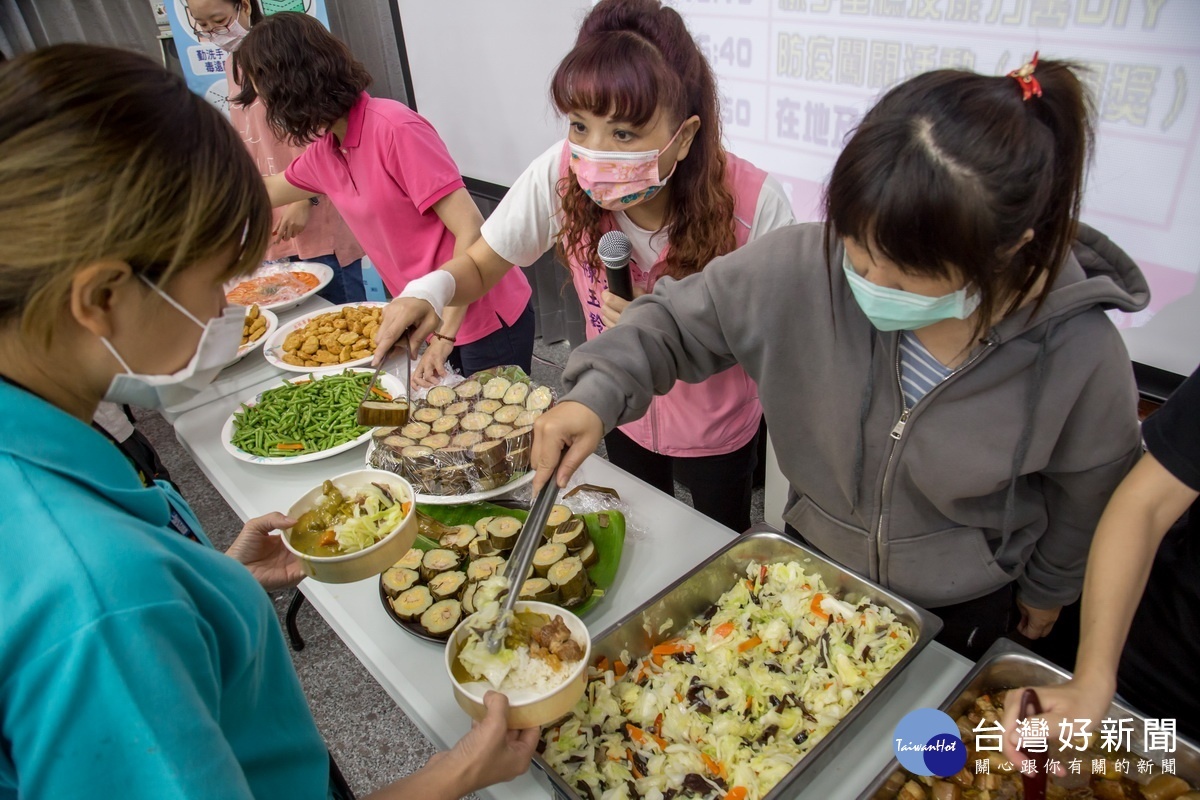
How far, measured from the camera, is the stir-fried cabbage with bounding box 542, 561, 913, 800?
116 cm

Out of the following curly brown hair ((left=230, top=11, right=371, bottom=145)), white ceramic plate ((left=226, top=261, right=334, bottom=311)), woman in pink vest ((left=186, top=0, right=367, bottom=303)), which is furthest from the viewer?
woman in pink vest ((left=186, top=0, right=367, bottom=303))

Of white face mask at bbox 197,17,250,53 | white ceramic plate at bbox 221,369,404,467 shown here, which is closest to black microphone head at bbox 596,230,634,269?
white ceramic plate at bbox 221,369,404,467

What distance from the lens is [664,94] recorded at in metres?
1.62

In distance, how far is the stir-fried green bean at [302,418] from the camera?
2.06 metres

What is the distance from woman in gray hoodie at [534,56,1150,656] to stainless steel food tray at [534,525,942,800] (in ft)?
0.41

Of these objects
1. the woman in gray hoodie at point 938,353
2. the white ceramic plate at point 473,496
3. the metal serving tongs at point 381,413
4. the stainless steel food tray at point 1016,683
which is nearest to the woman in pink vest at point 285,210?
the metal serving tongs at point 381,413

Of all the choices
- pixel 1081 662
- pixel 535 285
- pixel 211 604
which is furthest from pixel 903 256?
pixel 535 285

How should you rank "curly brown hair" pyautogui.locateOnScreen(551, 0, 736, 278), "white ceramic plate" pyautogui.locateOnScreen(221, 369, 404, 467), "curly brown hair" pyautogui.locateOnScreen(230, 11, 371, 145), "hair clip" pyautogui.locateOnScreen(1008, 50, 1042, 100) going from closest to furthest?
"hair clip" pyautogui.locateOnScreen(1008, 50, 1042, 100) → "curly brown hair" pyautogui.locateOnScreen(551, 0, 736, 278) → "white ceramic plate" pyautogui.locateOnScreen(221, 369, 404, 467) → "curly brown hair" pyautogui.locateOnScreen(230, 11, 371, 145)

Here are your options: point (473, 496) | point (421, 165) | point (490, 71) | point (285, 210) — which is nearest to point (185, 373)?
point (473, 496)

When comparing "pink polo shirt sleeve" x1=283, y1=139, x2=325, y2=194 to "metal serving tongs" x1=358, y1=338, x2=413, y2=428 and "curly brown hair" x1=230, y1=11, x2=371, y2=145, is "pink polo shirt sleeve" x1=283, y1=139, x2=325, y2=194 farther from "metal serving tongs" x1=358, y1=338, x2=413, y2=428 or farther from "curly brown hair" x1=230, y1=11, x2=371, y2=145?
"metal serving tongs" x1=358, y1=338, x2=413, y2=428

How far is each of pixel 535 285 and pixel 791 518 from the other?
131 inches

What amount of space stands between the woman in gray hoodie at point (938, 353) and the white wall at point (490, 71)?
8.33ft

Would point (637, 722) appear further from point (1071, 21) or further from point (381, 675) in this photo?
point (1071, 21)

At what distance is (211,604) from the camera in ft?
2.46
